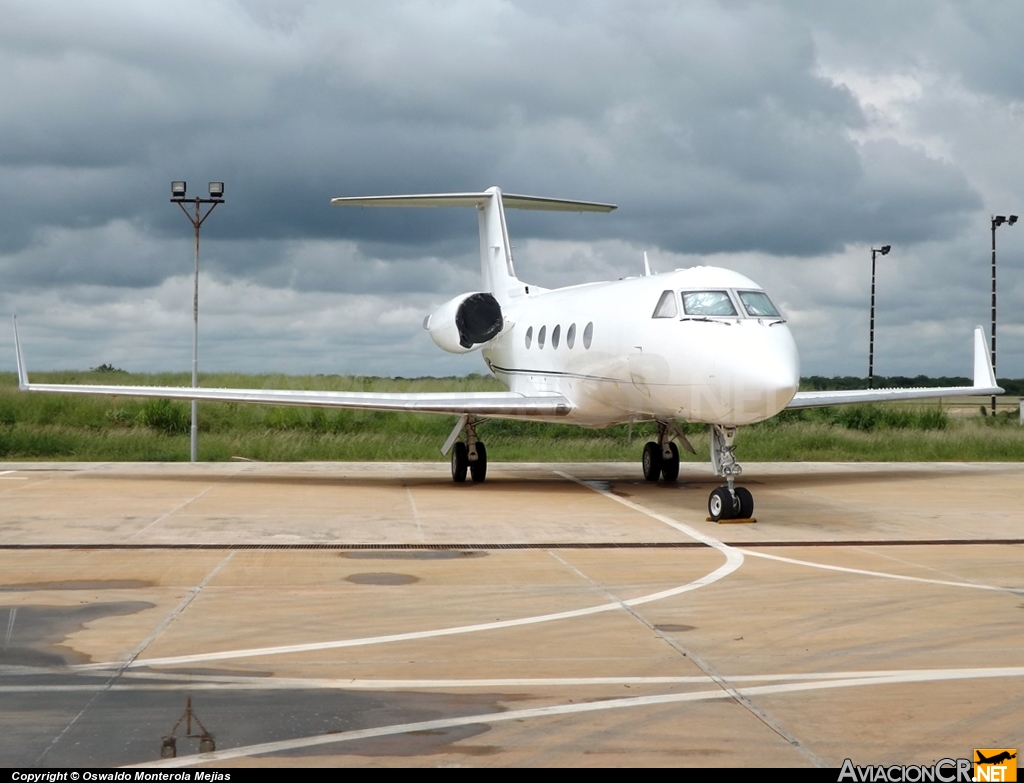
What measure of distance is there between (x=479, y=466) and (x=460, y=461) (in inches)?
15.1

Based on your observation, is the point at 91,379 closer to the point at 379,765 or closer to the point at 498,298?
the point at 498,298

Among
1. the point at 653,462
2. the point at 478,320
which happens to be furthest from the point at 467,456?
the point at 478,320

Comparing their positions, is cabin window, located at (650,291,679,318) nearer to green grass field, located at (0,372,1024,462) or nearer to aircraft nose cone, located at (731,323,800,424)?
aircraft nose cone, located at (731,323,800,424)

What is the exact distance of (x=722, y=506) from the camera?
47.1ft

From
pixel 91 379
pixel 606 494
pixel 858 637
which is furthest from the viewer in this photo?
pixel 91 379

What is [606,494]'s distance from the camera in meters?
18.6

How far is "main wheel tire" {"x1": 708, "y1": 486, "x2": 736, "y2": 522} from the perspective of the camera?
14.3 meters

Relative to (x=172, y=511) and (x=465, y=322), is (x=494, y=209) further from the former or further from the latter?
(x=172, y=511)

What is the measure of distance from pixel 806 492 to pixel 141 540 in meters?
10.7

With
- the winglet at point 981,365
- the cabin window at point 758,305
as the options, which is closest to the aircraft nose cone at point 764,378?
the cabin window at point 758,305

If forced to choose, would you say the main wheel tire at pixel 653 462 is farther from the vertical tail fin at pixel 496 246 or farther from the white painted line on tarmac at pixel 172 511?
the white painted line on tarmac at pixel 172 511

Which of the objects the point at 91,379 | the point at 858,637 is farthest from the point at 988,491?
the point at 91,379

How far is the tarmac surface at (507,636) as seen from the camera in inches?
210

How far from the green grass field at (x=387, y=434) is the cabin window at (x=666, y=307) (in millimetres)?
11702
